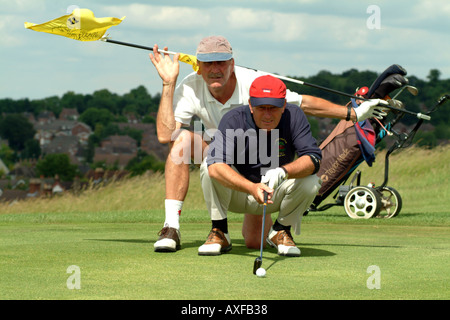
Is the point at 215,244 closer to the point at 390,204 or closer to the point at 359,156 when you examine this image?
the point at 359,156

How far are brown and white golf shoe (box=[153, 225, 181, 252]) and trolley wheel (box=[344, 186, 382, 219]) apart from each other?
5.84 m

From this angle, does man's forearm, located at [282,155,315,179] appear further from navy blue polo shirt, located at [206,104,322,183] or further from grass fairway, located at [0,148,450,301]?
grass fairway, located at [0,148,450,301]

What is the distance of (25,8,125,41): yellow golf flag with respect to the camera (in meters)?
6.98

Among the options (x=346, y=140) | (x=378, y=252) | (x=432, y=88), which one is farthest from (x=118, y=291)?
(x=432, y=88)

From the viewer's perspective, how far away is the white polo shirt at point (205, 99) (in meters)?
6.64

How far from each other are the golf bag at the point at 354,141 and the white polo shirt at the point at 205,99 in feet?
14.9

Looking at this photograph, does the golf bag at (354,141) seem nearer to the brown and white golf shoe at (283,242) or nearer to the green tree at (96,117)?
the brown and white golf shoe at (283,242)

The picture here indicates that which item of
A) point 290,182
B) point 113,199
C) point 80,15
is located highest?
point 80,15

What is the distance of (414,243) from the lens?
7.51m

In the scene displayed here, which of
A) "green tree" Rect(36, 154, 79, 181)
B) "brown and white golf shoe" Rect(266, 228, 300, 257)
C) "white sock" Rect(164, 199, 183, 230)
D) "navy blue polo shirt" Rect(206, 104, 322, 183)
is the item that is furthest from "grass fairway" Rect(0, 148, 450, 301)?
"green tree" Rect(36, 154, 79, 181)

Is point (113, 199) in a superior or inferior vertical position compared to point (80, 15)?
inferior

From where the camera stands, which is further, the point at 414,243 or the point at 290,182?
the point at 414,243
